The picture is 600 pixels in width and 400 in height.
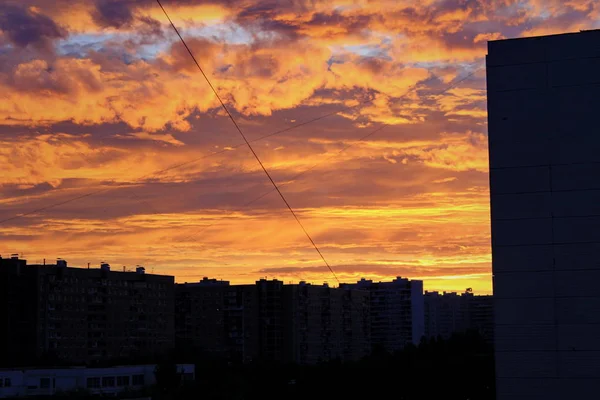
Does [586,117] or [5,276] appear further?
[5,276]

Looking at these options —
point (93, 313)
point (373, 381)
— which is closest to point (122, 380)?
point (373, 381)

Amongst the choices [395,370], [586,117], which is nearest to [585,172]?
[586,117]

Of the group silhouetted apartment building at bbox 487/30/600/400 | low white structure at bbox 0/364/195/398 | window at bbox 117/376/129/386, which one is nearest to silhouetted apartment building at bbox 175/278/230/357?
low white structure at bbox 0/364/195/398

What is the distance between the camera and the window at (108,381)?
313ft

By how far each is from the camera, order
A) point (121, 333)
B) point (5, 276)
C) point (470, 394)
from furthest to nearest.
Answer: point (121, 333), point (5, 276), point (470, 394)

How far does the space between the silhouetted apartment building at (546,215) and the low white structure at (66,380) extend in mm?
54591

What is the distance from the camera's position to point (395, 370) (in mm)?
91062

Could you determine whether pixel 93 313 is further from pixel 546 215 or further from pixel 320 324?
pixel 546 215

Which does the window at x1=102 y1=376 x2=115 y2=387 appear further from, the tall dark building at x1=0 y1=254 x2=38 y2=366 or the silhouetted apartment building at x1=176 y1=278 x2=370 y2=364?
the silhouetted apartment building at x1=176 y1=278 x2=370 y2=364

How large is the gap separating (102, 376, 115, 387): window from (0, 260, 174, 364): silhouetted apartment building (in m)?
22.4

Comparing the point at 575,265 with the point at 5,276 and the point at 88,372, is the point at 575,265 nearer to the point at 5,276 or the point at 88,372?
the point at 88,372

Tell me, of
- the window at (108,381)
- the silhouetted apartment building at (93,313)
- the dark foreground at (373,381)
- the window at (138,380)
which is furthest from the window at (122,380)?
the silhouetted apartment building at (93,313)

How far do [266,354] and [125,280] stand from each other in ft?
112

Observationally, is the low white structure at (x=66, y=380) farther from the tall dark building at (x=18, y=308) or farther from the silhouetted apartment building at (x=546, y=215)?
the silhouetted apartment building at (x=546, y=215)
